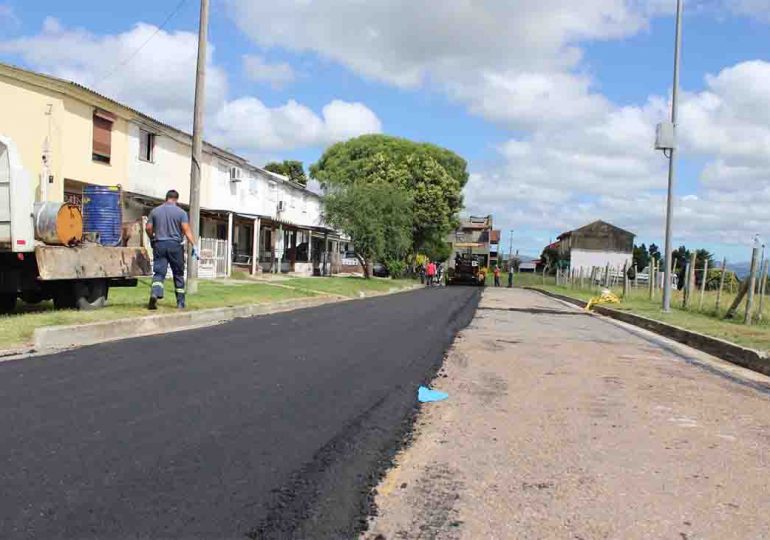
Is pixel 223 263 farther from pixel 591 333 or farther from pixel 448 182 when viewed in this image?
pixel 448 182

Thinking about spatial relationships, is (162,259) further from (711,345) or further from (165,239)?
(711,345)

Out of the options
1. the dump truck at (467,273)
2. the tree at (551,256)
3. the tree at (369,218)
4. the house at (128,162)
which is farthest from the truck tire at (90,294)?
the tree at (551,256)

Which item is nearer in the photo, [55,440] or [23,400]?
[55,440]

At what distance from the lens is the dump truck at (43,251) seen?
31.2 ft

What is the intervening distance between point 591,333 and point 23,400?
10703mm

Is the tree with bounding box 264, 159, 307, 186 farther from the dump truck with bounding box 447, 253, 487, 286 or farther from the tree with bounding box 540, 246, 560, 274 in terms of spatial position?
the tree with bounding box 540, 246, 560, 274

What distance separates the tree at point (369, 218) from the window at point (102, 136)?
14842 mm

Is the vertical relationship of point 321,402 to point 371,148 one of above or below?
below

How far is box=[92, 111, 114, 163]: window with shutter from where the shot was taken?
2256 cm

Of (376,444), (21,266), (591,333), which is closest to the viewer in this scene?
(376,444)

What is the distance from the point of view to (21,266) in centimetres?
1009

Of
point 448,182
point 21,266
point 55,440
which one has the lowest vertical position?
point 55,440

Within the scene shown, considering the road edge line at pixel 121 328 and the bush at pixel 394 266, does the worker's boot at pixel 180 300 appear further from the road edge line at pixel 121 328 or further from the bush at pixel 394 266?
the bush at pixel 394 266

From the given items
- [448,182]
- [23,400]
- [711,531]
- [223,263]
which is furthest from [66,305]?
[448,182]
